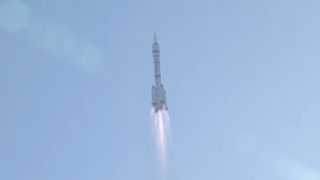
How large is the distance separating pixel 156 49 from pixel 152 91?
7.93m

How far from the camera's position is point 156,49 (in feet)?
507

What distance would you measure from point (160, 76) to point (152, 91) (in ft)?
11.2

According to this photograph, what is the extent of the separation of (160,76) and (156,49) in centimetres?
493

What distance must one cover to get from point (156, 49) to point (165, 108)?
11.2 meters

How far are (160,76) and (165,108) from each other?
6.35 metres

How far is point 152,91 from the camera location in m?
152

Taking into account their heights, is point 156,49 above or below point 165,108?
above

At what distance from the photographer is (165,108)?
493 ft

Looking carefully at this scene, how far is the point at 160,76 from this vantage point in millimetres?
153375
